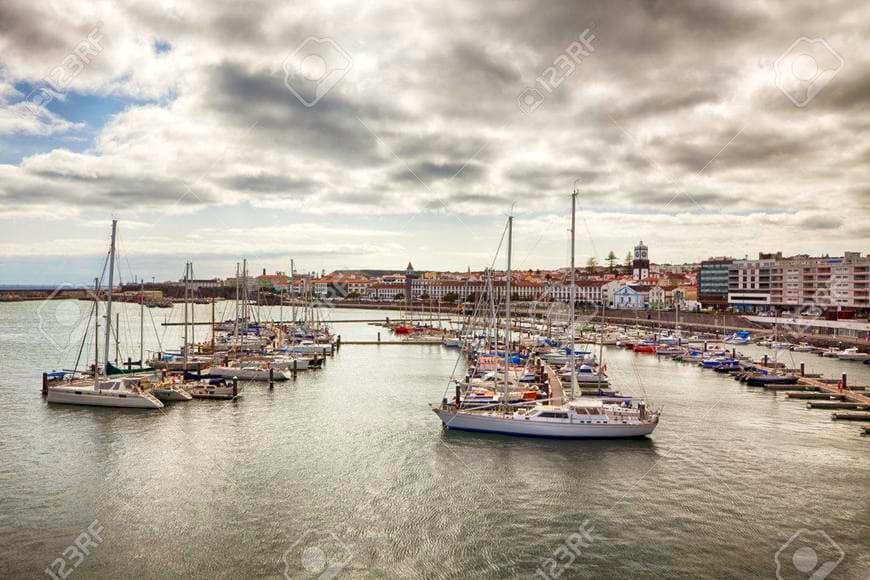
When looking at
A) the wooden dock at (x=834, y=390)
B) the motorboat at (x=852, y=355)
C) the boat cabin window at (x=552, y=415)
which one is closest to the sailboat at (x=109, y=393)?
the boat cabin window at (x=552, y=415)

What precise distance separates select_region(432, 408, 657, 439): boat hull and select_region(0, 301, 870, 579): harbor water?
1.55 feet

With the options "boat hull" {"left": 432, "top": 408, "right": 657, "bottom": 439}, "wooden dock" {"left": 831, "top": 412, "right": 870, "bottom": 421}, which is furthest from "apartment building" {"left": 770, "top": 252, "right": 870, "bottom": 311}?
"boat hull" {"left": 432, "top": 408, "right": 657, "bottom": 439}

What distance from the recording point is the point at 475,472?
70.6ft

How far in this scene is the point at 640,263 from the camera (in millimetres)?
172125

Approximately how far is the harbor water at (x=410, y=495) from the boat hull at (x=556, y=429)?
47 cm

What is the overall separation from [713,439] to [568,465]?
827 cm

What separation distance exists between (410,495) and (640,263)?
165 m

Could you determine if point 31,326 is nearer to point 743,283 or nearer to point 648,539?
point 648,539

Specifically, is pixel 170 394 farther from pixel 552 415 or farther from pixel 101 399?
pixel 552 415

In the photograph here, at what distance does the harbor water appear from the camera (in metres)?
15.0

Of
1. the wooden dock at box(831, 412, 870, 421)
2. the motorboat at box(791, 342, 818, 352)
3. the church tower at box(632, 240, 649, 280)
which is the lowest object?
the wooden dock at box(831, 412, 870, 421)

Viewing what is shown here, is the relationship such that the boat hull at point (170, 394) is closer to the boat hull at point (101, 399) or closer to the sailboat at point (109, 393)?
the sailboat at point (109, 393)

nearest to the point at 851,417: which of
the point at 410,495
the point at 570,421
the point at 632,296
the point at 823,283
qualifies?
the point at 570,421

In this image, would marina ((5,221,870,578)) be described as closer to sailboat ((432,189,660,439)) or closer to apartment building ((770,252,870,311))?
sailboat ((432,189,660,439))
